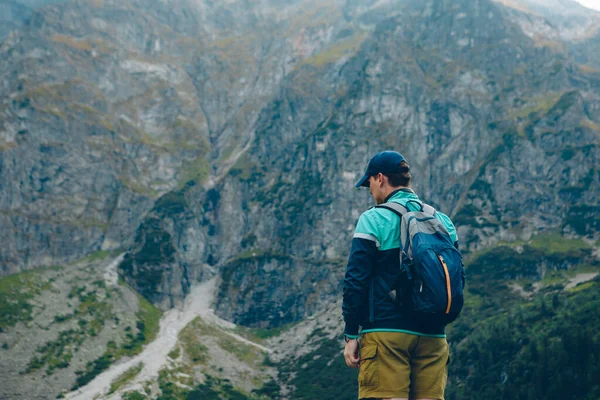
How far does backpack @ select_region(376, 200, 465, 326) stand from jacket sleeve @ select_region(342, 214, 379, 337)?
0.48m

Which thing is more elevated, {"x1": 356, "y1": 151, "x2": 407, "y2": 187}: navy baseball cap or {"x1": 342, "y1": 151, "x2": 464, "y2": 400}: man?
{"x1": 356, "y1": 151, "x2": 407, "y2": 187}: navy baseball cap

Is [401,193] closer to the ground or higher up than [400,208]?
higher up

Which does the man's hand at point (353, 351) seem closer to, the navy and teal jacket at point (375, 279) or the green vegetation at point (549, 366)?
the navy and teal jacket at point (375, 279)

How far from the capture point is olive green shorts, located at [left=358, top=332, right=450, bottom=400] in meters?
8.88

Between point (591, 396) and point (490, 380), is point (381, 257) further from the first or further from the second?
point (490, 380)

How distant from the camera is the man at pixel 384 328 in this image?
8.88 m

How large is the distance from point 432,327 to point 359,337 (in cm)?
126

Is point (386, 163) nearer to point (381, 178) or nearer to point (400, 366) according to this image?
point (381, 178)

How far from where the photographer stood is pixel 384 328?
895cm

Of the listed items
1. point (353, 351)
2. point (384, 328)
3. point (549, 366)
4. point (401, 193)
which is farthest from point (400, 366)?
point (549, 366)

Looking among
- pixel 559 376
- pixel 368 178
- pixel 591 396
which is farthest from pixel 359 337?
pixel 559 376

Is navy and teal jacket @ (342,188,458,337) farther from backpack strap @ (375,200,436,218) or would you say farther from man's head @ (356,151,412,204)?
man's head @ (356,151,412,204)

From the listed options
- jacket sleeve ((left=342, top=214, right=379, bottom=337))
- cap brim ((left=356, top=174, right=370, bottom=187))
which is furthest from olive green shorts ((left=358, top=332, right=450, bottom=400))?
cap brim ((left=356, top=174, right=370, bottom=187))

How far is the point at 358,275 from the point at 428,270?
3.80ft
